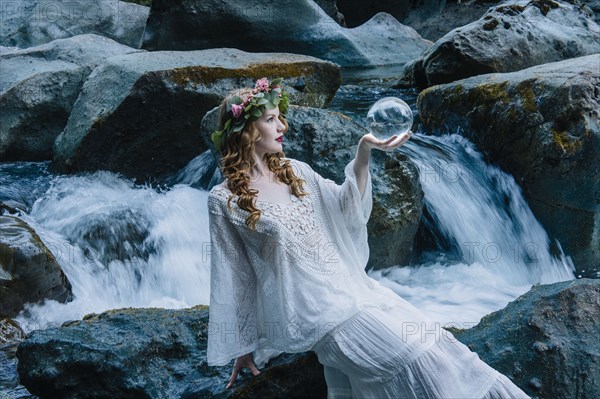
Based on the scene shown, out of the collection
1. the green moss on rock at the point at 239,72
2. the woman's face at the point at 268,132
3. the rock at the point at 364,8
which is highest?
the rock at the point at 364,8

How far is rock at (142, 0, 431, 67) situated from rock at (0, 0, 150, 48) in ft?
7.24

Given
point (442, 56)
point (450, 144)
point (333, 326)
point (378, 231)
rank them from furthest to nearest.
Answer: point (442, 56)
point (450, 144)
point (378, 231)
point (333, 326)

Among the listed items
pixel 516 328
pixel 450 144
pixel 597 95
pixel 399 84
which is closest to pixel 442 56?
pixel 399 84

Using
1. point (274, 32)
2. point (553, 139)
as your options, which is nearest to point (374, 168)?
point (553, 139)

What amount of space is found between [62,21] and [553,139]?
9.63m

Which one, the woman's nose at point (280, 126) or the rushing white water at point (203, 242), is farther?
the rushing white water at point (203, 242)

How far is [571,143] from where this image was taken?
6.12 m

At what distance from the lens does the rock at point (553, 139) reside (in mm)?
6145

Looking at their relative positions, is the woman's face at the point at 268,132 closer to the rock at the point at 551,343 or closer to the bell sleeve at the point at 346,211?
the bell sleeve at the point at 346,211

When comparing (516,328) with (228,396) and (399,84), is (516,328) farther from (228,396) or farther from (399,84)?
(399,84)

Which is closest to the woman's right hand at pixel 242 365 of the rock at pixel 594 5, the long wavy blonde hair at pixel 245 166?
the long wavy blonde hair at pixel 245 166

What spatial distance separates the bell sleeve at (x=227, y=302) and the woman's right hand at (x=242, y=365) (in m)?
0.09

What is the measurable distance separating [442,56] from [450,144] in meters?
2.38

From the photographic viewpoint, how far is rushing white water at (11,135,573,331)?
19.5 feet
